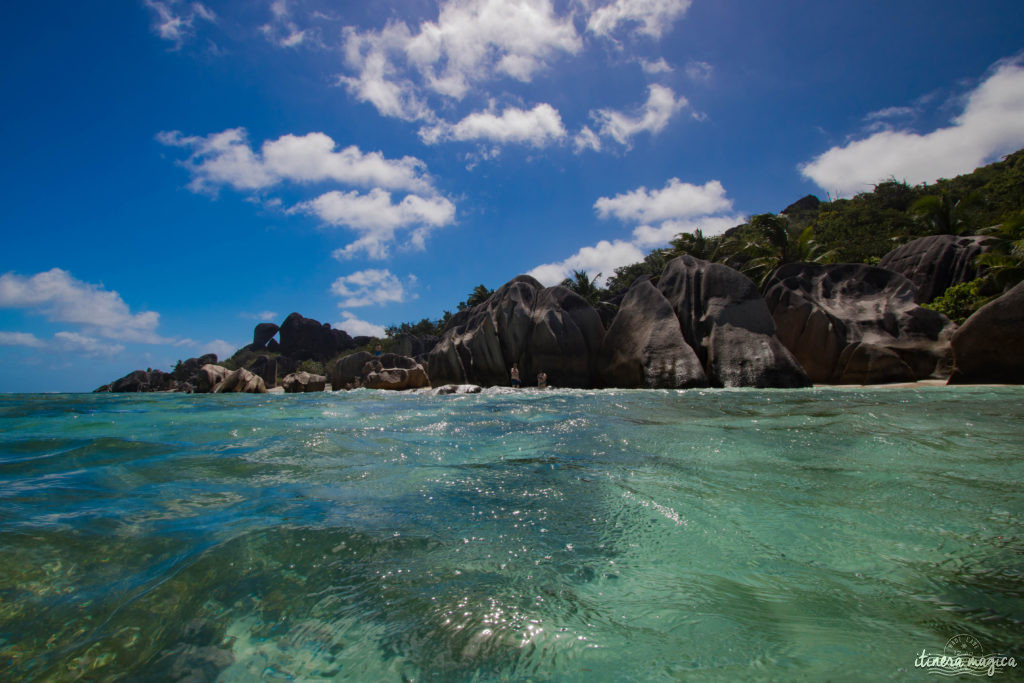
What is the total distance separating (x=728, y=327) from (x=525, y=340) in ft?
30.6

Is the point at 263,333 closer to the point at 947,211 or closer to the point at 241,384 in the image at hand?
the point at 241,384

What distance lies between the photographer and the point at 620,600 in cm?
185

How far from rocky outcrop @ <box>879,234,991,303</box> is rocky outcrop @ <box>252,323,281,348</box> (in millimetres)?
→ 77009

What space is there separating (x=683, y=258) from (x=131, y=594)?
19.1m

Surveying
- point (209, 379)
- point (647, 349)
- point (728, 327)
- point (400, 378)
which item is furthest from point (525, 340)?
point (209, 379)

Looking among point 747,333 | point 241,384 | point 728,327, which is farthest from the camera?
point 241,384

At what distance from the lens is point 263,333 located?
A: 73.2 m

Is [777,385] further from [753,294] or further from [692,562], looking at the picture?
[692,562]

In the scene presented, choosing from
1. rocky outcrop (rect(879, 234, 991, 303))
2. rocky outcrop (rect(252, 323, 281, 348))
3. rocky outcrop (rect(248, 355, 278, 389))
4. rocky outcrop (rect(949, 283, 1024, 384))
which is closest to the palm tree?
rocky outcrop (rect(879, 234, 991, 303))

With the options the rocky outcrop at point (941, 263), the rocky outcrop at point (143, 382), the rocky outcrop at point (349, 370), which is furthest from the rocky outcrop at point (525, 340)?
the rocky outcrop at point (143, 382)

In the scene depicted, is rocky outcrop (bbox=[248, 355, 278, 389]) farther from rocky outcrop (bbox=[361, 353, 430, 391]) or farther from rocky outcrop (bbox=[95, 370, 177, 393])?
rocky outcrop (bbox=[361, 353, 430, 391])

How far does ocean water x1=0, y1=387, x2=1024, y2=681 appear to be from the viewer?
4.96ft

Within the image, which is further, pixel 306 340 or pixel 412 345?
pixel 306 340

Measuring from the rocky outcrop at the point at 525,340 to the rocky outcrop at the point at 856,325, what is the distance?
797 centimetres
